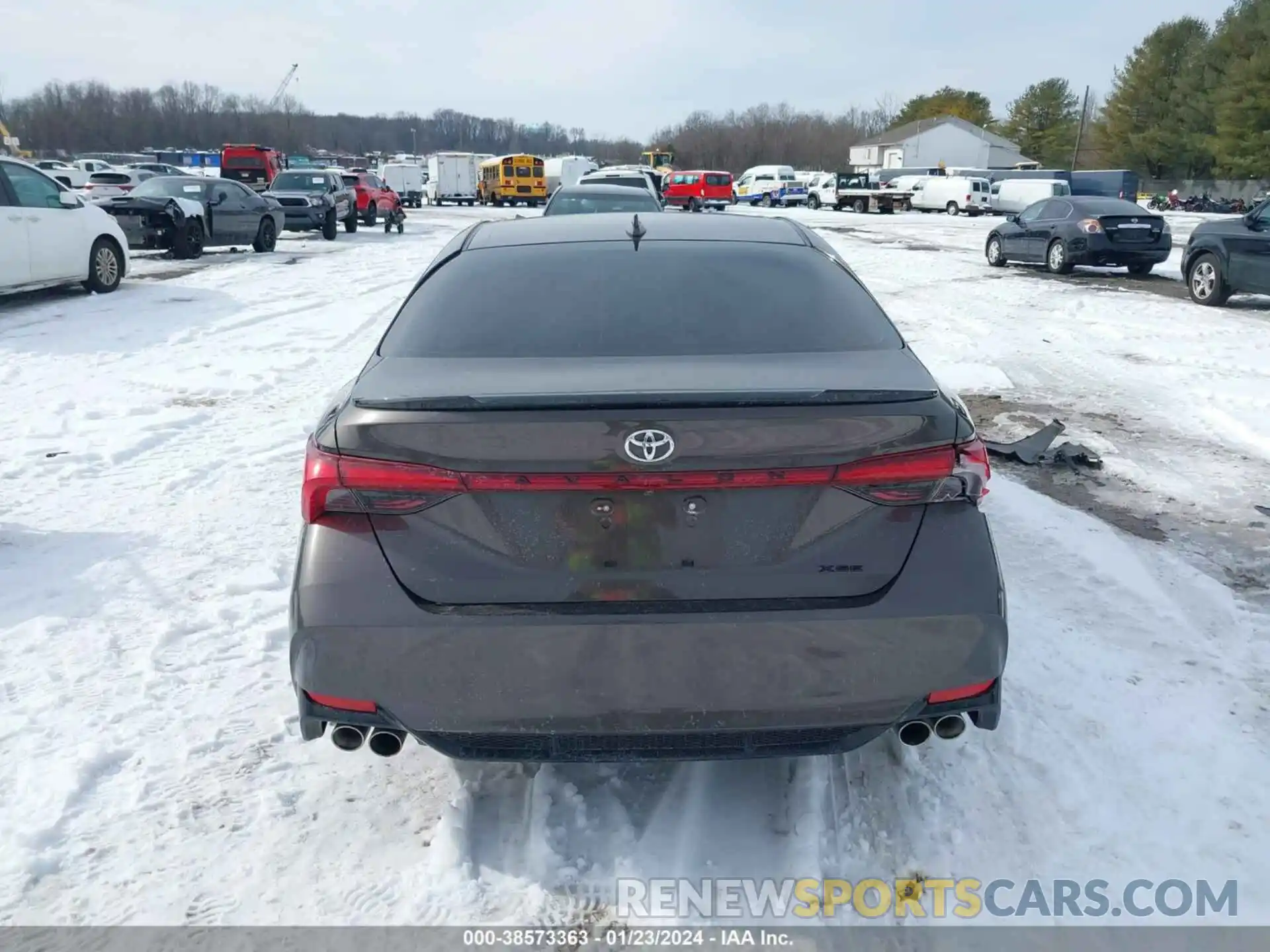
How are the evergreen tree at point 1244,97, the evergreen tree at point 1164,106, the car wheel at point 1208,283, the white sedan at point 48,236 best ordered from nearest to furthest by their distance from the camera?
the white sedan at point 48,236
the car wheel at point 1208,283
the evergreen tree at point 1244,97
the evergreen tree at point 1164,106

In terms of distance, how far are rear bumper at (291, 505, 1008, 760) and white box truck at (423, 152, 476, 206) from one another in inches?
2436

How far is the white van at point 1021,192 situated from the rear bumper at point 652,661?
1849 inches

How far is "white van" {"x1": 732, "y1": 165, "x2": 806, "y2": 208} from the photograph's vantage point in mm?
56719

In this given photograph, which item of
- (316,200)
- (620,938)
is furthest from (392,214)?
(620,938)

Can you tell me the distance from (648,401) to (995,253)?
2046 centimetres

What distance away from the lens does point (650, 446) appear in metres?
2.44

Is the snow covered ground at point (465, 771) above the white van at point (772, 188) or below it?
below

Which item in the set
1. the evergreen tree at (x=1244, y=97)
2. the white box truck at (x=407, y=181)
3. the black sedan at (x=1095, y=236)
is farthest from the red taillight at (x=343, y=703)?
the evergreen tree at (x=1244, y=97)

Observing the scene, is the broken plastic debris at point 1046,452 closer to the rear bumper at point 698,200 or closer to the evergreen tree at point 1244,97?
the rear bumper at point 698,200

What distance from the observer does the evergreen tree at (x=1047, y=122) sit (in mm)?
100062

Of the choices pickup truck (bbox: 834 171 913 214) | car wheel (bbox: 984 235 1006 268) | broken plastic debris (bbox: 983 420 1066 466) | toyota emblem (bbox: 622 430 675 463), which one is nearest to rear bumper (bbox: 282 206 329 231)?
car wheel (bbox: 984 235 1006 268)

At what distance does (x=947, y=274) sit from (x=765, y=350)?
17.5 meters

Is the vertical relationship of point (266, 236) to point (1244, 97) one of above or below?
below

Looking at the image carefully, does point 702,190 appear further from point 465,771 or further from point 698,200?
point 465,771
